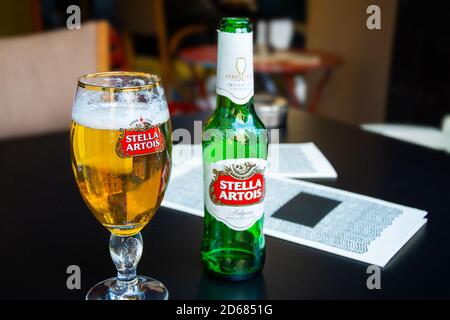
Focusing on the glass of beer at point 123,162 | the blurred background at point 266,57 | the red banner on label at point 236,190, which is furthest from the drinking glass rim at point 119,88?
the blurred background at point 266,57

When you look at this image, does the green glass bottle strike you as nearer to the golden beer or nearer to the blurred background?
the golden beer

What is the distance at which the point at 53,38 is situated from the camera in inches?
51.0

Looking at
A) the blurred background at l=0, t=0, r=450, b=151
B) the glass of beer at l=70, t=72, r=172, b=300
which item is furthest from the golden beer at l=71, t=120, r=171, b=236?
the blurred background at l=0, t=0, r=450, b=151

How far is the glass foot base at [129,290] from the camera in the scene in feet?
1.73

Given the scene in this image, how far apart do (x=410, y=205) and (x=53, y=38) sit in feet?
2.93

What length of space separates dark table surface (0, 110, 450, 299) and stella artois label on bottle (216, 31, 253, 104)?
0.18 metres

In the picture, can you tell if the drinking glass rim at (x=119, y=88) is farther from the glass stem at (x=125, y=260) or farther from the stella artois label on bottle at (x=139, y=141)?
the glass stem at (x=125, y=260)

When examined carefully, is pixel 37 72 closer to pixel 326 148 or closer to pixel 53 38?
pixel 53 38

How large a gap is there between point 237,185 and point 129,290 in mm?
138

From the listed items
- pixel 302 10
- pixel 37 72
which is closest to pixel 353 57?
pixel 302 10

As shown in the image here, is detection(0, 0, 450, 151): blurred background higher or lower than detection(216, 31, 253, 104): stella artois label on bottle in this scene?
lower

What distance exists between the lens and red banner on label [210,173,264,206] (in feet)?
1.77

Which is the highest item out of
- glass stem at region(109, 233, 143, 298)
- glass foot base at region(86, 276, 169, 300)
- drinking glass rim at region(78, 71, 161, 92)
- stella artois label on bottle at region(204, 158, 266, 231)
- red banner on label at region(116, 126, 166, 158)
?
drinking glass rim at region(78, 71, 161, 92)

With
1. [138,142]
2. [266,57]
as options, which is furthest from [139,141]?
[266,57]
